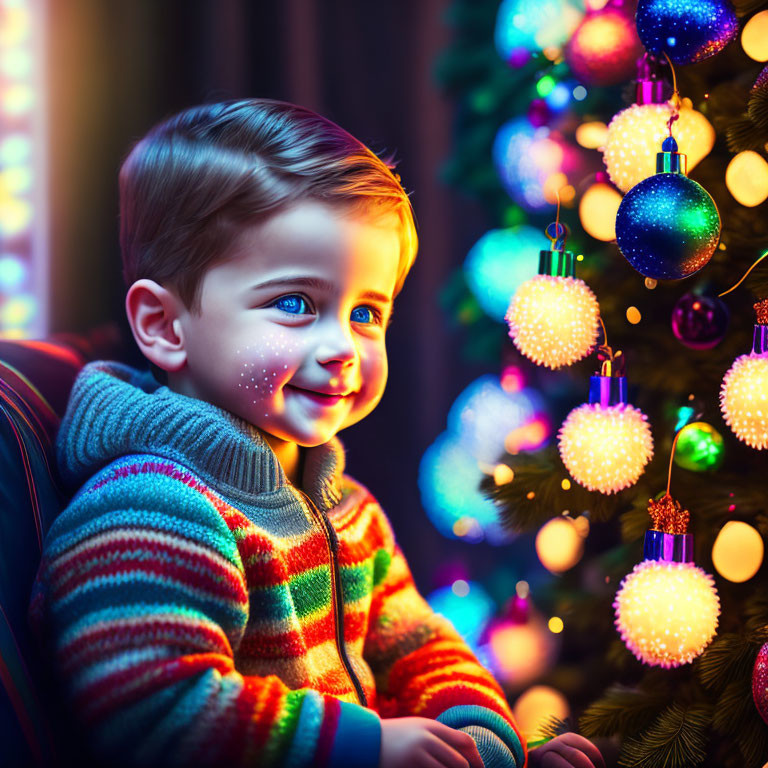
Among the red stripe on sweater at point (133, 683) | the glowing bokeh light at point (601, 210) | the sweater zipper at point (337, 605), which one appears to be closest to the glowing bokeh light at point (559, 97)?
the glowing bokeh light at point (601, 210)

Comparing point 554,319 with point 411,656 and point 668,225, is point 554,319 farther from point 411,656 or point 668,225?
point 411,656

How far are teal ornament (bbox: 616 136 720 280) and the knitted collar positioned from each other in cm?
43

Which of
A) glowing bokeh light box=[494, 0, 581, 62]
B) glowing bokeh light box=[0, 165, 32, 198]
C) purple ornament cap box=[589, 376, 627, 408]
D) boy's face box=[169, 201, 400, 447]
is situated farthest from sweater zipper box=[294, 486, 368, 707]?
glowing bokeh light box=[0, 165, 32, 198]

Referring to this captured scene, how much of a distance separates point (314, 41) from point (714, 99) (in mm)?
1428

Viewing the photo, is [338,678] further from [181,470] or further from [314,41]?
[314,41]

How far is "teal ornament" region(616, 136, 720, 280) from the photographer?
2.81 ft

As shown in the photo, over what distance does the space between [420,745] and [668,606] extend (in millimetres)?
298

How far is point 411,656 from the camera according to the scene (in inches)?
40.7

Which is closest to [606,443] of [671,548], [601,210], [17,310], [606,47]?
Result: [671,548]

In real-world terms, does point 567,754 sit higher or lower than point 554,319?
lower

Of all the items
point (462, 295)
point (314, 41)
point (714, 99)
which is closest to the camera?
point (714, 99)

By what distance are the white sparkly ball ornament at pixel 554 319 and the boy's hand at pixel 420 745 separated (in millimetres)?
418

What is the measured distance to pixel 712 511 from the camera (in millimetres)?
1025

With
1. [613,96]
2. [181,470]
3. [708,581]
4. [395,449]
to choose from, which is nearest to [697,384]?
[708,581]
